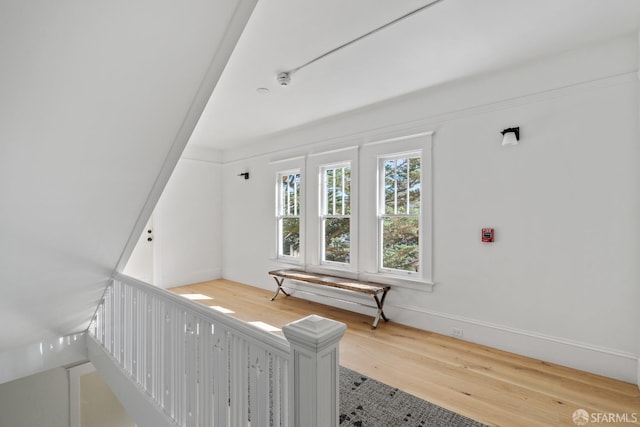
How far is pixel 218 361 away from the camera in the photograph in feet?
4.90

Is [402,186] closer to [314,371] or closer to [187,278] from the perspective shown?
[314,371]

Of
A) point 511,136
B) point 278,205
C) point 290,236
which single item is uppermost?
point 511,136

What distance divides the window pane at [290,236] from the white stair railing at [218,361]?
8.70 ft

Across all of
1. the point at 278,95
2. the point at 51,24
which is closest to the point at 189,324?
the point at 51,24

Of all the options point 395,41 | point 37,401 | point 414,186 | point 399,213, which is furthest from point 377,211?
point 37,401

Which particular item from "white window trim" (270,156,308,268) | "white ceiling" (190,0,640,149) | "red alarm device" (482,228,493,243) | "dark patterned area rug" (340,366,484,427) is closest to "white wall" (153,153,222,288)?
"white window trim" (270,156,308,268)

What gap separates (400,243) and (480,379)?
1.61 m

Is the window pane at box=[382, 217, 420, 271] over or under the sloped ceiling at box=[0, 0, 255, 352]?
under

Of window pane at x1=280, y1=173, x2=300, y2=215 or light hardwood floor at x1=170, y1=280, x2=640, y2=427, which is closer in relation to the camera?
light hardwood floor at x1=170, y1=280, x2=640, y2=427

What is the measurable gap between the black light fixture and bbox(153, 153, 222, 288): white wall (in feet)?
15.9

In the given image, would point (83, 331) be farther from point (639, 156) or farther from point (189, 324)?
point (639, 156)

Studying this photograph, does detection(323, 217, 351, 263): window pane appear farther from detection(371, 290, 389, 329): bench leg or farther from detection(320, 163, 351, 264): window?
detection(371, 290, 389, 329): bench leg

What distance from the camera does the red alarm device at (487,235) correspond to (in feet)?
9.48

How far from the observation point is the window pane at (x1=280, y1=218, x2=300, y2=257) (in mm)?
4812
